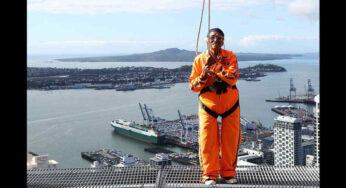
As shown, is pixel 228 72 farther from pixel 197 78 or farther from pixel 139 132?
pixel 139 132

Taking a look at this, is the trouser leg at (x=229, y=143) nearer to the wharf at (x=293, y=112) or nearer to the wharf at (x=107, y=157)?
the wharf at (x=107, y=157)

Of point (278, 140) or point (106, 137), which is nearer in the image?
point (278, 140)

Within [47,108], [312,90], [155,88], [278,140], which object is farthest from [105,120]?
[312,90]

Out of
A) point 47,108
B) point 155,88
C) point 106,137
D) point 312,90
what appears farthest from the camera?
point 155,88

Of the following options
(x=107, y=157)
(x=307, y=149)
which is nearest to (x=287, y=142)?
(x=307, y=149)
